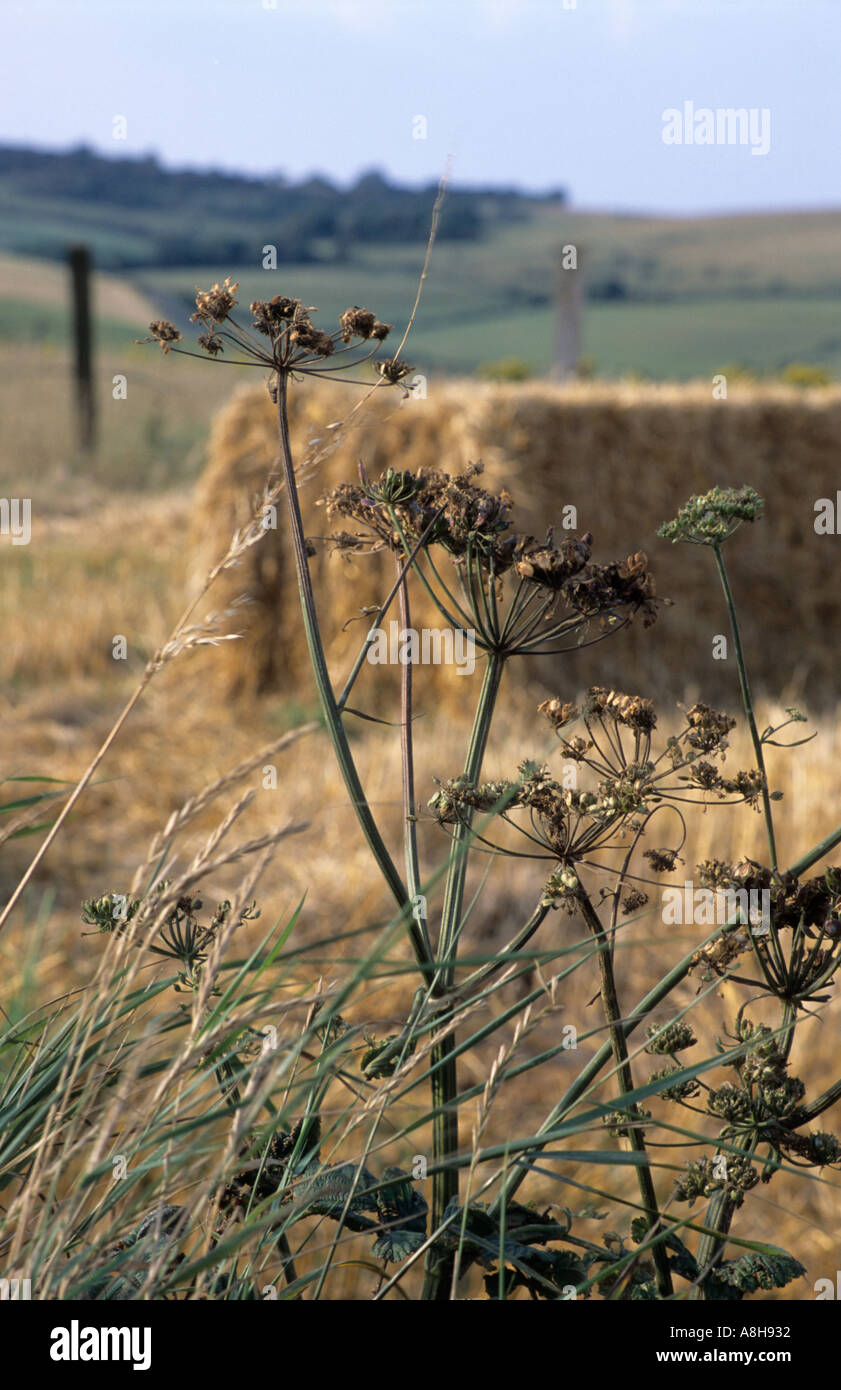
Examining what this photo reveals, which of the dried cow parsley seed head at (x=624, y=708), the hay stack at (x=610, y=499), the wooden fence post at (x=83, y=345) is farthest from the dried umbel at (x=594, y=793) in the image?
the wooden fence post at (x=83, y=345)

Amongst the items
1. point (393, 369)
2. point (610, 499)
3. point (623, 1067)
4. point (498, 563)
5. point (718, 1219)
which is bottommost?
point (718, 1219)

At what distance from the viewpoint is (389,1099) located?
0.71 m

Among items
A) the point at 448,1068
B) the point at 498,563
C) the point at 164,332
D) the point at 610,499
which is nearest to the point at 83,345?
the point at 610,499

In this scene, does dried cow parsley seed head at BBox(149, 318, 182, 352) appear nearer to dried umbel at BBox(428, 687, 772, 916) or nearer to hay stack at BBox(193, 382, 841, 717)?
dried umbel at BBox(428, 687, 772, 916)

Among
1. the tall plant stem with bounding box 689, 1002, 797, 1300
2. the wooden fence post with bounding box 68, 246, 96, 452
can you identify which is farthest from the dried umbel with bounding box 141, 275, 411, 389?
the wooden fence post with bounding box 68, 246, 96, 452

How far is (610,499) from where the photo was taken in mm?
7410

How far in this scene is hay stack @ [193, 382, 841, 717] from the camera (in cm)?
666

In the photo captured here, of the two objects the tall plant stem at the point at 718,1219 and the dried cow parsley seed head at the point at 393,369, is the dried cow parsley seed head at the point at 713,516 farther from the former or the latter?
the tall plant stem at the point at 718,1219

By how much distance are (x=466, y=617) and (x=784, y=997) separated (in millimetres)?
331

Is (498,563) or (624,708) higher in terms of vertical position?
(498,563)

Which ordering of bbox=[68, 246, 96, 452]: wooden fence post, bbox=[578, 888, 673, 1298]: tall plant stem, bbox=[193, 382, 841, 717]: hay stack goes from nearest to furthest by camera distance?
bbox=[578, 888, 673, 1298]: tall plant stem → bbox=[193, 382, 841, 717]: hay stack → bbox=[68, 246, 96, 452]: wooden fence post

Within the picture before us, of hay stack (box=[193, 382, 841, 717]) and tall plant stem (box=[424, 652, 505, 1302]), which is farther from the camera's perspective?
hay stack (box=[193, 382, 841, 717])

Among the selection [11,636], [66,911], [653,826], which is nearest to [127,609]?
[11,636]

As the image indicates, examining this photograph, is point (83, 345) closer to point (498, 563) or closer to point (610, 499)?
point (610, 499)
